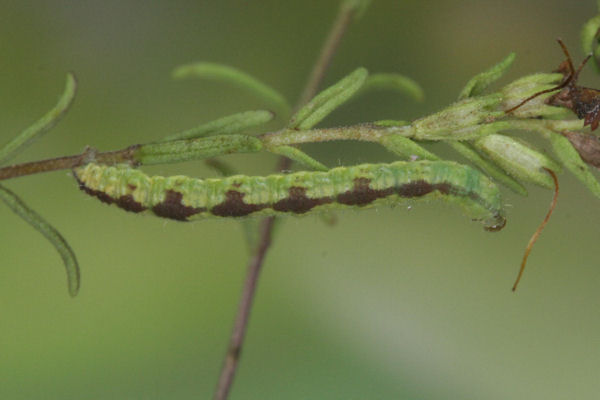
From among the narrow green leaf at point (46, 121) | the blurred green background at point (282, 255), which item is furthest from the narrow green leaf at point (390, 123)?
the blurred green background at point (282, 255)

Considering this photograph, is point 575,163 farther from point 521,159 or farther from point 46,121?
point 46,121

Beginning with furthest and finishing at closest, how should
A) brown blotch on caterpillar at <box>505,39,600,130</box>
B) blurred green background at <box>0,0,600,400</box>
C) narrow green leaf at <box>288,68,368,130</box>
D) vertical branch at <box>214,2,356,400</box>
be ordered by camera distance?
blurred green background at <box>0,0,600,400</box>
vertical branch at <box>214,2,356,400</box>
narrow green leaf at <box>288,68,368,130</box>
brown blotch on caterpillar at <box>505,39,600,130</box>

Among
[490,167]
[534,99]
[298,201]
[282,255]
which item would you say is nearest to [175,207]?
[298,201]

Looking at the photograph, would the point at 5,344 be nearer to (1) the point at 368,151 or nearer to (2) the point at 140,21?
(2) the point at 140,21

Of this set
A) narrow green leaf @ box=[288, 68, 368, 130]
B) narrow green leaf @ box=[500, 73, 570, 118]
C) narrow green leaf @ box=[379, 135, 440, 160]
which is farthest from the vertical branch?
narrow green leaf @ box=[500, 73, 570, 118]

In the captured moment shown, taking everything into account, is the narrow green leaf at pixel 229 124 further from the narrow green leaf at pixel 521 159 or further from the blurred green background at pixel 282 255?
the blurred green background at pixel 282 255

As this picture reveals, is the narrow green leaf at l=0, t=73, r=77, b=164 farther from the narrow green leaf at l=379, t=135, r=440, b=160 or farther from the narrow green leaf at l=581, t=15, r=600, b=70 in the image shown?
the narrow green leaf at l=581, t=15, r=600, b=70
